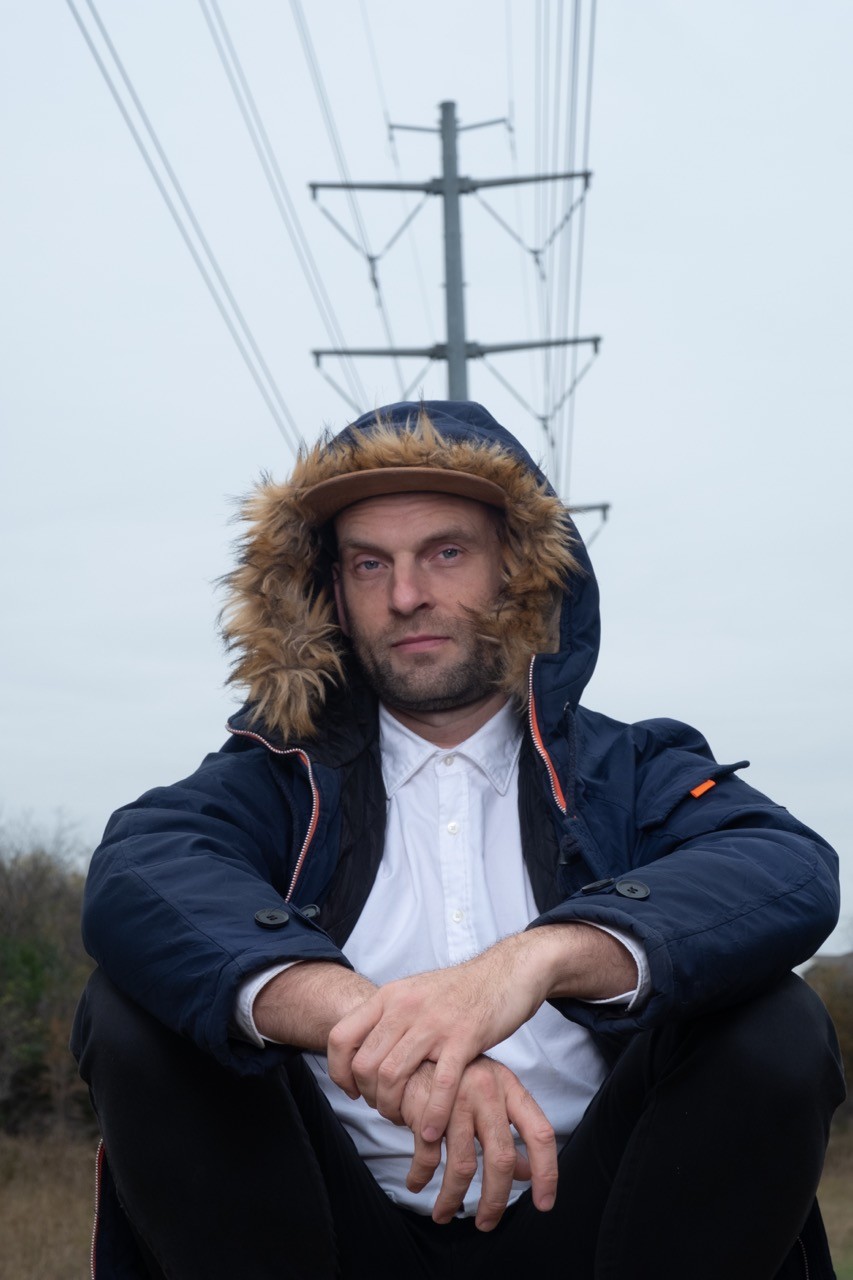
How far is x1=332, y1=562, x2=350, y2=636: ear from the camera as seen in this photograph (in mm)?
4078

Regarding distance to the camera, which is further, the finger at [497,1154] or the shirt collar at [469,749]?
the shirt collar at [469,749]

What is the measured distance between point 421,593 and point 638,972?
4.98 feet

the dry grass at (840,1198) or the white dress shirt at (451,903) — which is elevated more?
the white dress shirt at (451,903)

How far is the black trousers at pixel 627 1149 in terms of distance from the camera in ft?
8.70

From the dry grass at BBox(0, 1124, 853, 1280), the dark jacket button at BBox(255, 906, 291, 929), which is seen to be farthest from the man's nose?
the dry grass at BBox(0, 1124, 853, 1280)

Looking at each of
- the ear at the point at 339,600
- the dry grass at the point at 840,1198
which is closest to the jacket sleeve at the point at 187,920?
the ear at the point at 339,600

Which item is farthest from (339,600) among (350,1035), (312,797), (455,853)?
(350,1035)

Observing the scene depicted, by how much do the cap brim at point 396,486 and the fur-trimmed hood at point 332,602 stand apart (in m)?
0.03

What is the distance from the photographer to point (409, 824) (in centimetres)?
362

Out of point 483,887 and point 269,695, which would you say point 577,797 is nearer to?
point 483,887

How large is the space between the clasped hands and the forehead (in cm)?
170

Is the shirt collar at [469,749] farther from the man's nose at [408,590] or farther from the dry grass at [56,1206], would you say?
the dry grass at [56,1206]

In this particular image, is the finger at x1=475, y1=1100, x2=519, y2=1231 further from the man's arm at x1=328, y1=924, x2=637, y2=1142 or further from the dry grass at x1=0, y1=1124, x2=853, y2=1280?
the dry grass at x1=0, y1=1124, x2=853, y2=1280

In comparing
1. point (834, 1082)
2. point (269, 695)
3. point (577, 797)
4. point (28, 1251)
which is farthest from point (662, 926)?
point (28, 1251)
